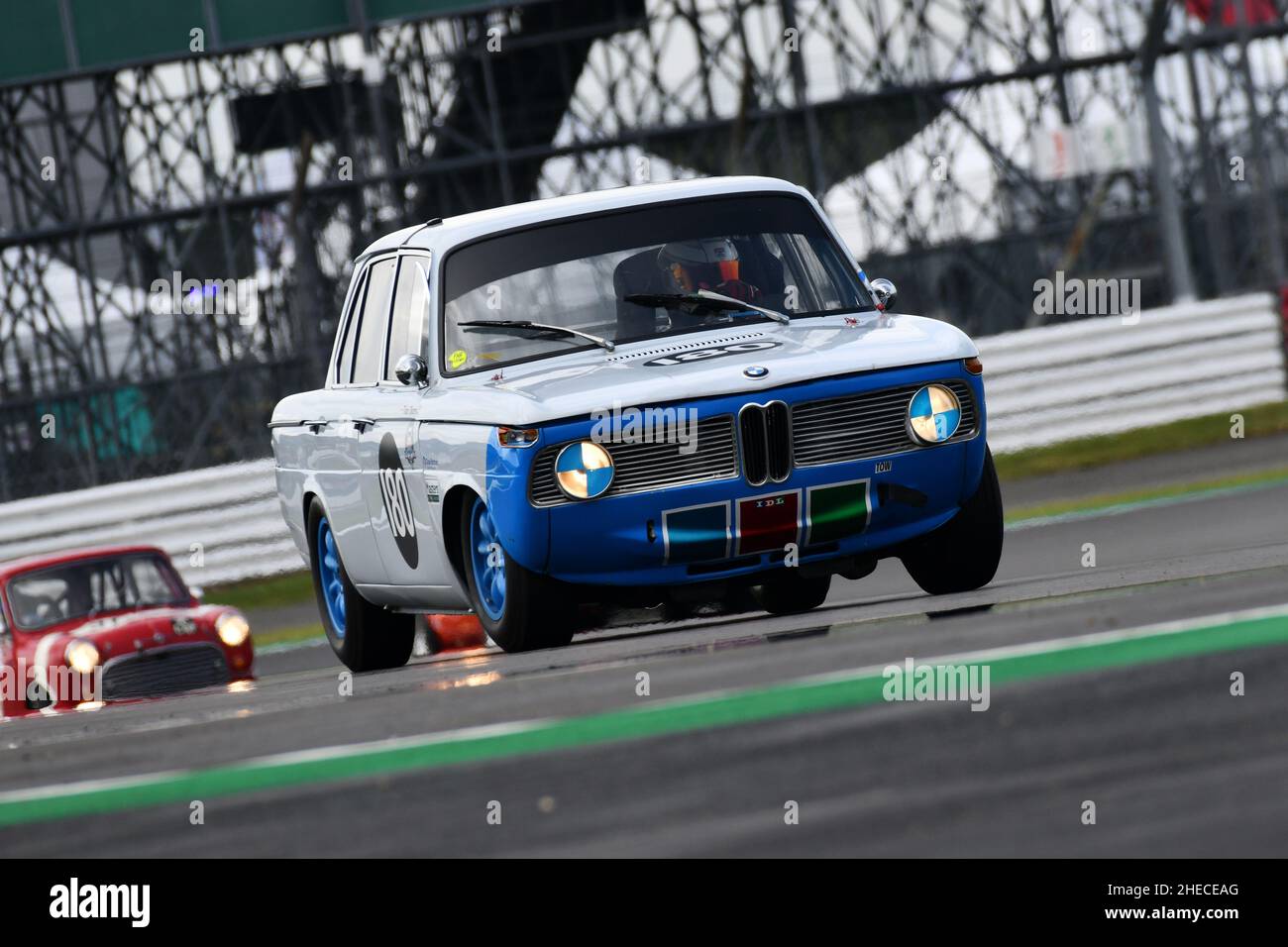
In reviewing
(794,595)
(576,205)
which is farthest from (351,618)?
(576,205)

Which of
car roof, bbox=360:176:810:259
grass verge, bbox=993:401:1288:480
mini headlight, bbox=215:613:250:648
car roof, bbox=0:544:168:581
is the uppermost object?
car roof, bbox=360:176:810:259

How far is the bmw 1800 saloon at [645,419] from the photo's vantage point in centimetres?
721

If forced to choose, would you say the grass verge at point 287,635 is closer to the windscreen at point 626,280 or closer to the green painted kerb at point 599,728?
the windscreen at point 626,280

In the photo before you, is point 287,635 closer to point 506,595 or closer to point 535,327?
point 535,327

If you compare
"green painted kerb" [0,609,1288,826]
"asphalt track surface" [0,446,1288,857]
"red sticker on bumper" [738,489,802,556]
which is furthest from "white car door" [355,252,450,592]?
"green painted kerb" [0,609,1288,826]

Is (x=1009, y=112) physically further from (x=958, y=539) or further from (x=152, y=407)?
(x=958, y=539)

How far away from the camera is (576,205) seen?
8469 millimetres

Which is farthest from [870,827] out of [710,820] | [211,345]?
[211,345]

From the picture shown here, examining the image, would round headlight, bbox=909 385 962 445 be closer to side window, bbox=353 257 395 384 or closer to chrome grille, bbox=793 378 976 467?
chrome grille, bbox=793 378 976 467

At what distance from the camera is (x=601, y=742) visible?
4301mm

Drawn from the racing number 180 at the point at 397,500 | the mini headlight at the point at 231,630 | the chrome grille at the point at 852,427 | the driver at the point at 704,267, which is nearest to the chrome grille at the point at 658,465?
the chrome grille at the point at 852,427

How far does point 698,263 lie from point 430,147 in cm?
2826

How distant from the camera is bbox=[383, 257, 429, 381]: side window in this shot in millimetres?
8539

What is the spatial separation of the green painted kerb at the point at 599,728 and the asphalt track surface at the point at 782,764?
0.02 metres
